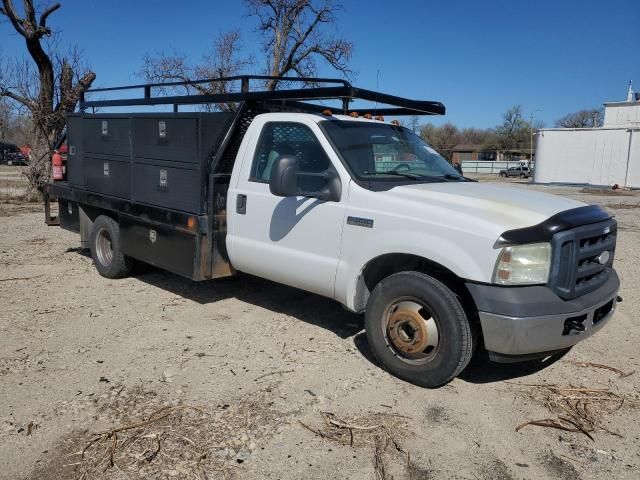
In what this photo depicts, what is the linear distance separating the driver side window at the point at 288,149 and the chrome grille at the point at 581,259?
1.95m

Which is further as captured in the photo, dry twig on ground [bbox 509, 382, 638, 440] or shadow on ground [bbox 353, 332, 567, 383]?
shadow on ground [bbox 353, 332, 567, 383]

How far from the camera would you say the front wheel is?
3.75 metres

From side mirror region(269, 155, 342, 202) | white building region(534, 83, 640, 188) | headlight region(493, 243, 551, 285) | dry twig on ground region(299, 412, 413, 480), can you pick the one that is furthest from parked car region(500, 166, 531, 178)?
dry twig on ground region(299, 412, 413, 480)

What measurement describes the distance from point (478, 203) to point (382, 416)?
1.63 meters

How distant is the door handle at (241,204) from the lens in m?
5.14

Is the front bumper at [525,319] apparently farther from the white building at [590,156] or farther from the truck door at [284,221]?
the white building at [590,156]

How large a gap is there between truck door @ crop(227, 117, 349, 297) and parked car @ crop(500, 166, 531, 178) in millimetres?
58872

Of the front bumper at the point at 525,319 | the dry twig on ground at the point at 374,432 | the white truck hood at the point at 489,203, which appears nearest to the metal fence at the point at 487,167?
the white truck hood at the point at 489,203

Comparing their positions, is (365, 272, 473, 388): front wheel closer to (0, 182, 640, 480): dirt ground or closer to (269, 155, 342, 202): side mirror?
(0, 182, 640, 480): dirt ground

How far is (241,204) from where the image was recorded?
518 cm

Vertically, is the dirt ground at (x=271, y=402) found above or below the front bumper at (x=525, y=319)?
below

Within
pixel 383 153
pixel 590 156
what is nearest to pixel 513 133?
pixel 590 156

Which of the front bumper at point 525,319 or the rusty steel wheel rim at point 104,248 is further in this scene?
the rusty steel wheel rim at point 104,248

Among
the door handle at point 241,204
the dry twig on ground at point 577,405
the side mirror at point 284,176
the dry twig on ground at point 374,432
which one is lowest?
the dry twig on ground at point 374,432
